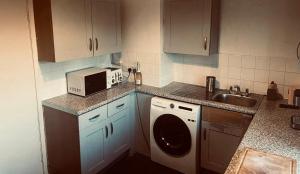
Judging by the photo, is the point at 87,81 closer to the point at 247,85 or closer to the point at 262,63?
the point at 247,85

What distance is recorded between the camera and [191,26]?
9.23 ft

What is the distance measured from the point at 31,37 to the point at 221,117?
6.29 ft

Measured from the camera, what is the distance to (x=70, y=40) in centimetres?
254

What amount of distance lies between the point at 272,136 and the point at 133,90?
1.63 meters

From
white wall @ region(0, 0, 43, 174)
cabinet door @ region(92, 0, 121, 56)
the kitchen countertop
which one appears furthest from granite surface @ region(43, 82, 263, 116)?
cabinet door @ region(92, 0, 121, 56)

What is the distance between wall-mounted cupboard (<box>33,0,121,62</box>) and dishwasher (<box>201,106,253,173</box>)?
1322 millimetres

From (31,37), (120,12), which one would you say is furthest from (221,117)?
(31,37)

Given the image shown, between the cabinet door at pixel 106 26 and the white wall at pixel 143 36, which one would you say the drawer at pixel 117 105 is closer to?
the white wall at pixel 143 36

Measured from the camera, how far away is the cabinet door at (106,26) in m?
2.81

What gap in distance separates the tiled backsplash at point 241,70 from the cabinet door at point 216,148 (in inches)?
25.3

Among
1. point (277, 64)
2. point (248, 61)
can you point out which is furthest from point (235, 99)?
point (277, 64)

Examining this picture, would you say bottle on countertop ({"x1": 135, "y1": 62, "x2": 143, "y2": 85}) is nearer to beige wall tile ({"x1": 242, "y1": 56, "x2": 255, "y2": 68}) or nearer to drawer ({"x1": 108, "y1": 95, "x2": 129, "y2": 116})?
drawer ({"x1": 108, "y1": 95, "x2": 129, "y2": 116})

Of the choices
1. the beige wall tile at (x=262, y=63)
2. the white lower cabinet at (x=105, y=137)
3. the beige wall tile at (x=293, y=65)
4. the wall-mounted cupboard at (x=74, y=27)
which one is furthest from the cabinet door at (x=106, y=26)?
the beige wall tile at (x=293, y=65)

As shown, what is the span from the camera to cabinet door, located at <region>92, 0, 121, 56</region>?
2.81m
